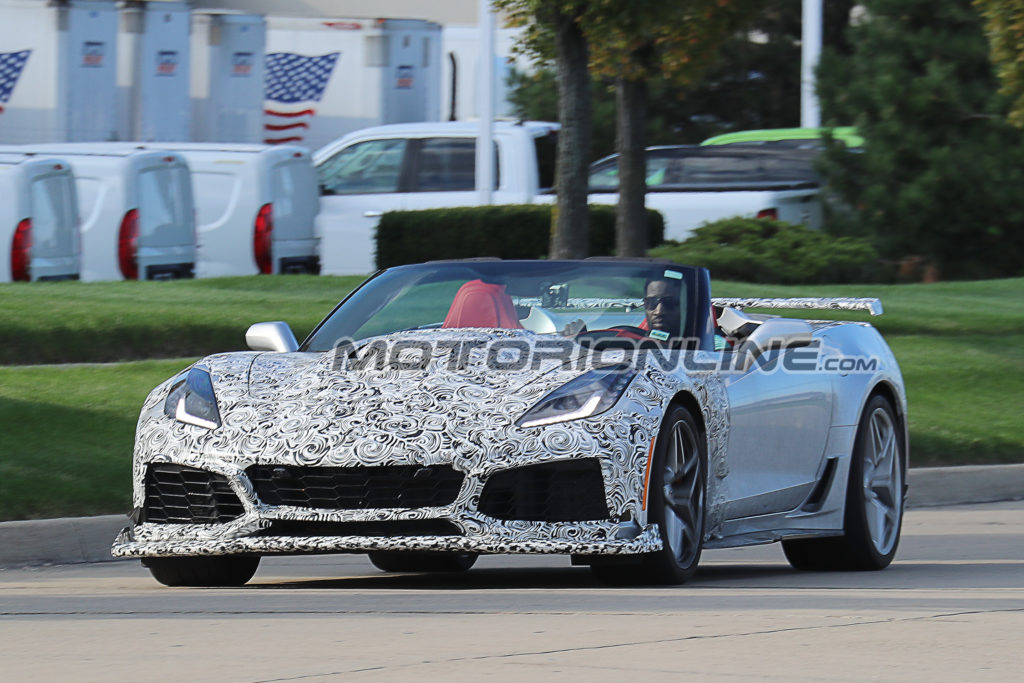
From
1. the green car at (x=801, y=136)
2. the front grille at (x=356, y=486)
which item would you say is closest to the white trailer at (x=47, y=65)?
the green car at (x=801, y=136)

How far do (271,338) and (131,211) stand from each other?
13103 mm

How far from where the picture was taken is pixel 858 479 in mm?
8383

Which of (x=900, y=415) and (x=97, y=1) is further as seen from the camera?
(x=97, y=1)

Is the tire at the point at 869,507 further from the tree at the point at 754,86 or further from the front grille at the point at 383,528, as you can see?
the tree at the point at 754,86

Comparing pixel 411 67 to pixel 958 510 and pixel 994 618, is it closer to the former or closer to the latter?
pixel 958 510

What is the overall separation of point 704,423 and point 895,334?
35.7 ft

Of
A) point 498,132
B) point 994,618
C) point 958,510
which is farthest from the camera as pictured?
point 498,132

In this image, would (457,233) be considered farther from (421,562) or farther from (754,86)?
(754,86)

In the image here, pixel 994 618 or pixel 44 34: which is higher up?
pixel 44 34

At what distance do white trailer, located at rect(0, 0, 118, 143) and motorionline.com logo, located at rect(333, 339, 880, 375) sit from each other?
21.1 metres

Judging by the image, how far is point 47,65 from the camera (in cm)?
2762

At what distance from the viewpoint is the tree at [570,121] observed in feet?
53.3

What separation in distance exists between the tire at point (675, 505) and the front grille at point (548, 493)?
0.22 meters

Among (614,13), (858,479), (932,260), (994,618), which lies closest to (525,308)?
(858,479)
